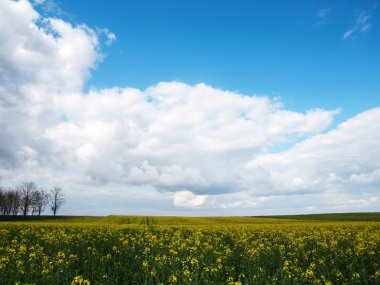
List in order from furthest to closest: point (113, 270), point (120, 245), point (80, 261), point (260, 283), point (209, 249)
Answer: point (120, 245)
point (209, 249)
point (80, 261)
point (113, 270)
point (260, 283)

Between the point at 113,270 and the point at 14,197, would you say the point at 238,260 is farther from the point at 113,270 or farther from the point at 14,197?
the point at 14,197

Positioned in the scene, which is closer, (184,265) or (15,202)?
(184,265)

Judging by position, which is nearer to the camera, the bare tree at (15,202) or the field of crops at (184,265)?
the field of crops at (184,265)

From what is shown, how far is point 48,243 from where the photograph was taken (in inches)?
709

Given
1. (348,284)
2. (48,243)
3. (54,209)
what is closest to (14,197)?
(54,209)

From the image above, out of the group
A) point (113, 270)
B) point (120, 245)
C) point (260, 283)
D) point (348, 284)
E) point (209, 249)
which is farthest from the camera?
point (120, 245)

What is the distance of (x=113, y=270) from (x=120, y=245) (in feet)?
15.6

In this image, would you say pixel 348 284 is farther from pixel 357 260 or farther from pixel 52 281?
pixel 52 281

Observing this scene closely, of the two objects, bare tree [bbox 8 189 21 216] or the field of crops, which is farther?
bare tree [bbox 8 189 21 216]

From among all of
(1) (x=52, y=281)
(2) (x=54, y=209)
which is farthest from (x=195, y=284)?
(2) (x=54, y=209)

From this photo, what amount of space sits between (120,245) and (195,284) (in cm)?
976

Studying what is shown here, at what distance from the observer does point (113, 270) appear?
12.4 m

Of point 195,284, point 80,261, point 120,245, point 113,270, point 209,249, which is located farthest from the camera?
point 120,245

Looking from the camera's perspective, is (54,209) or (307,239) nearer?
(307,239)
